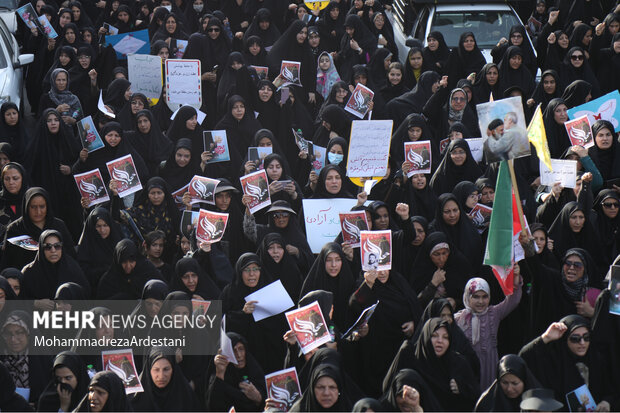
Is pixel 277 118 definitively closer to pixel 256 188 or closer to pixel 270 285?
pixel 256 188

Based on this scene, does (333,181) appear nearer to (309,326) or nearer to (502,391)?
(309,326)

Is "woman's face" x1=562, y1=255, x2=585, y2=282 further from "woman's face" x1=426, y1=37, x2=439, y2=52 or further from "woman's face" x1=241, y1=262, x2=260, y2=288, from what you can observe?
"woman's face" x1=426, y1=37, x2=439, y2=52

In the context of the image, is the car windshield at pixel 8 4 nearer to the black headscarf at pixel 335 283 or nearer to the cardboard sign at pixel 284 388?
the black headscarf at pixel 335 283

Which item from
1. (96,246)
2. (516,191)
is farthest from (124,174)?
(516,191)

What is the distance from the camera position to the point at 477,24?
13.1 meters

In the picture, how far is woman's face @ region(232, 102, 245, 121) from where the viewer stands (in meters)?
10.5

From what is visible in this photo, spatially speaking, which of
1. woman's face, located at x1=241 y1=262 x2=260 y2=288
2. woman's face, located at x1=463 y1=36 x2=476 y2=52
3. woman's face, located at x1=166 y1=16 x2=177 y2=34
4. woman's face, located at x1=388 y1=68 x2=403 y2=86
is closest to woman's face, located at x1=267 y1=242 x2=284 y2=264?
woman's face, located at x1=241 y1=262 x2=260 y2=288

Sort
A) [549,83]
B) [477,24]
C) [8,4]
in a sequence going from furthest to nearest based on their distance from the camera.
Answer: [8,4] < [477,24] < [549,83]

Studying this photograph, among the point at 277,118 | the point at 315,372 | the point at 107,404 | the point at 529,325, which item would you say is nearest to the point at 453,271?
the point at 529,325

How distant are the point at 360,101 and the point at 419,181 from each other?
1624 mm

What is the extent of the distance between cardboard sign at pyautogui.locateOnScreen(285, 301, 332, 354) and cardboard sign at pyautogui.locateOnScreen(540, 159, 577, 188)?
260 centimetres

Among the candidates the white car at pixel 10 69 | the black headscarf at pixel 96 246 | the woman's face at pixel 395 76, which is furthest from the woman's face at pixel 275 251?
the woman's face at pixel 395 76

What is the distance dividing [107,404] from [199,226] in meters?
2.29

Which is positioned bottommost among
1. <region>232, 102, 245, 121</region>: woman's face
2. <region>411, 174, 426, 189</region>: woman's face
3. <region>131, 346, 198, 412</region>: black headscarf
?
<region>131, 346, 198, 412</region>: black headscarf
